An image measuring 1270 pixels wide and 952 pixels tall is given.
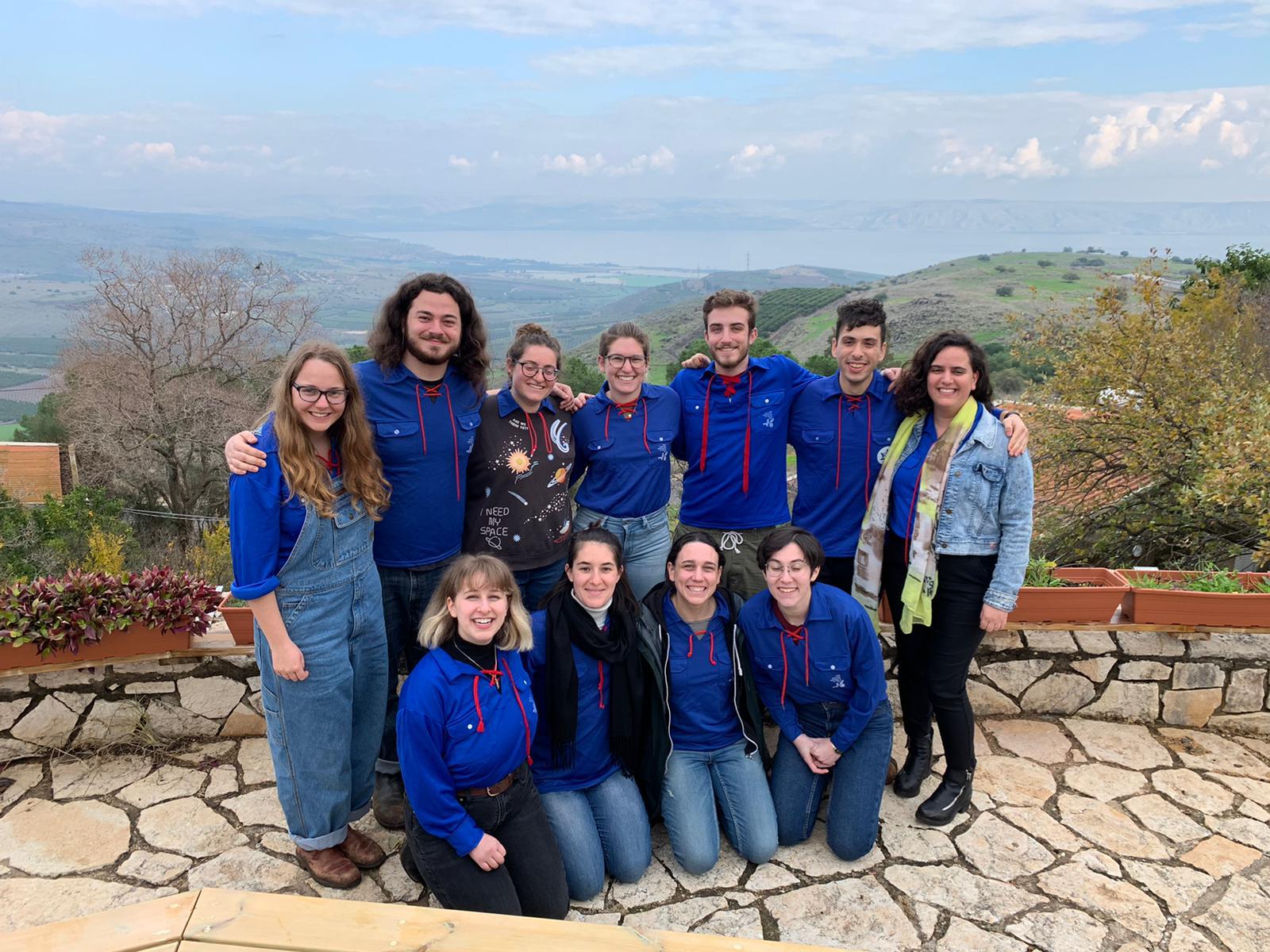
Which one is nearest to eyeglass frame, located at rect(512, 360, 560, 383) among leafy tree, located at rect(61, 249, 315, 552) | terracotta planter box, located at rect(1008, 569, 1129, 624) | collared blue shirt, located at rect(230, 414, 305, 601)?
collared blue shirt, located at rect(230, 414, 305, 601)

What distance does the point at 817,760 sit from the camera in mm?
3057

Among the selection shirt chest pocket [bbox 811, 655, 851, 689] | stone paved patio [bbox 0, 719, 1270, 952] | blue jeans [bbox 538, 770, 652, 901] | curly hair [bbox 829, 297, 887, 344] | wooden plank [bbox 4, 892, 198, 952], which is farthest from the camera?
curly hair [bbox 829, 297, 887, 344]

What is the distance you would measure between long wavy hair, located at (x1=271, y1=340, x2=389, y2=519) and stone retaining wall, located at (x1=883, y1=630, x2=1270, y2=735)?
97.5 inches

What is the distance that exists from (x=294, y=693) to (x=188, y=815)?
104cm

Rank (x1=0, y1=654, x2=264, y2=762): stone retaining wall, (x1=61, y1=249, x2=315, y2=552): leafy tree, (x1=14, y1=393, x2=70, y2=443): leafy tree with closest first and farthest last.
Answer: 1. (x1=0, y1=654, x2=264, y2=762): stone retaining wall
2. (x1=61, y1=249, x2=315, y2=552): leafy tree
3. (x1=14, y1=393, x2=70, y2=443): leafy tree

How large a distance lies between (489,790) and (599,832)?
1.79 ft

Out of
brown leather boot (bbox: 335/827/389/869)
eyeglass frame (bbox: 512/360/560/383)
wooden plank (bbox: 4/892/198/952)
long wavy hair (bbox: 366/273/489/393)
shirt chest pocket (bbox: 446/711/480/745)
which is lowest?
brown leather boot (bbox: 335/827/389/869)

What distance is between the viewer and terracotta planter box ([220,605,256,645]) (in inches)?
135

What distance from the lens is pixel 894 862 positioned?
2.99 metres

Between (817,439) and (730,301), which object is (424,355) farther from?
(817,439)

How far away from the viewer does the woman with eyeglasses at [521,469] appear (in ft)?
10.0

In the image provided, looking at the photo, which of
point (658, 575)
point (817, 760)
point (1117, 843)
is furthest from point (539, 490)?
point (1117, 843)

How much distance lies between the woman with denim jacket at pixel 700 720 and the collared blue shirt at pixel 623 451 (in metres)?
0.32

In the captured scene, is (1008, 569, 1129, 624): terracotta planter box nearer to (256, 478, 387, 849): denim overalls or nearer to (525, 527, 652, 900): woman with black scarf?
(525, 527, 652, 900): woman with black scarf
